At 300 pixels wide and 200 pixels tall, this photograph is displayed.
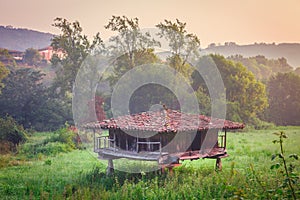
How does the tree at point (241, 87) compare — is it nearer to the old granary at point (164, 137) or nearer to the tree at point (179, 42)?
the tree at point (179, 42)

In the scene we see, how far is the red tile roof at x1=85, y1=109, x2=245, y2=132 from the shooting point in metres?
13.7

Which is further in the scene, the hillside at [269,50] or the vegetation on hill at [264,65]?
the hillside at [269,50]

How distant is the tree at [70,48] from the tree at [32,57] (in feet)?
79.3

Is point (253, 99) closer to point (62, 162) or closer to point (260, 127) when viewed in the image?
point (260, 127)

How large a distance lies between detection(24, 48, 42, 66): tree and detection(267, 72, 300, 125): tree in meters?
36.3

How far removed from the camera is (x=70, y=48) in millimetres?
38219

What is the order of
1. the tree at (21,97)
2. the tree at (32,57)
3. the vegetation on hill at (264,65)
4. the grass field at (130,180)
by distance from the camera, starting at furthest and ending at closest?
1. the vegetation on hill at (264,65)
2. the tree at (32,57)
3. the tree at (21,97)
4. the grass field at (130,180)

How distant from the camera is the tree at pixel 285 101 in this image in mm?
44091

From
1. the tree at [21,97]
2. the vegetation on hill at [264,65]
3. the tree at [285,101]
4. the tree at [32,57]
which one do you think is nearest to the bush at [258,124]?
the tree at [285,101]

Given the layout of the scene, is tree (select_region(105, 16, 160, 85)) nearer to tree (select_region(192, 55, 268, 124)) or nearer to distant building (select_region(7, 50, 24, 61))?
tree (select_region(192, 55, 268, 124))

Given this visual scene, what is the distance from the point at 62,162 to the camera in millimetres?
19906

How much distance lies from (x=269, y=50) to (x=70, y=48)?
51.7m

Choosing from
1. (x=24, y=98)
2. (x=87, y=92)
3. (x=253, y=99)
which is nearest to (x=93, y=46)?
(x=87, y=92)

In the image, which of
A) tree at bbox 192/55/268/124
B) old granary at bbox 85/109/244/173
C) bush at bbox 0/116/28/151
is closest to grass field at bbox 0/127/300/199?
old granary at bbox 85/109/244/173
